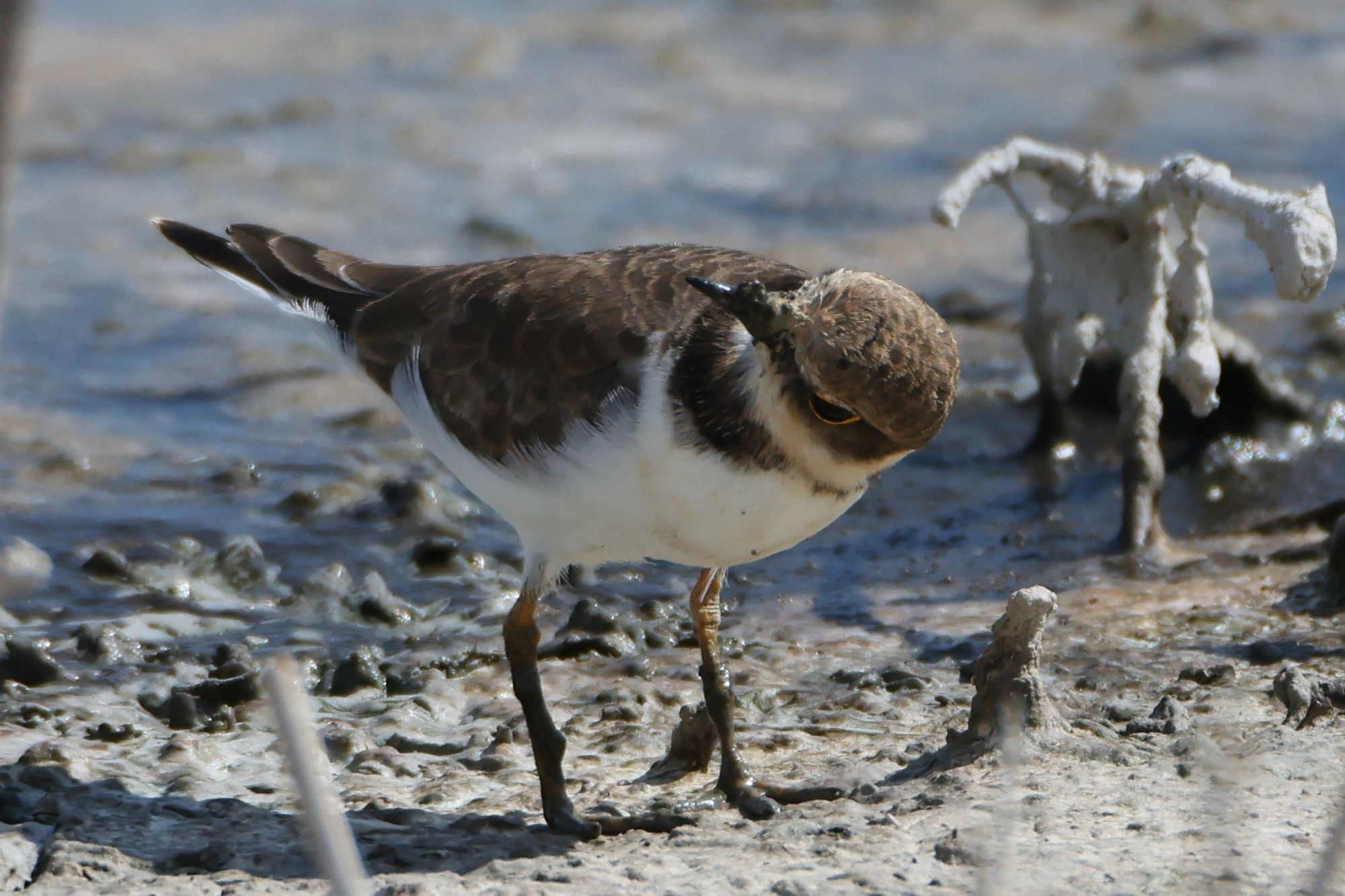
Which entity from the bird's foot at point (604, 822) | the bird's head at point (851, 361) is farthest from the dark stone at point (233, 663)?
the bird's head at point (851, 361)

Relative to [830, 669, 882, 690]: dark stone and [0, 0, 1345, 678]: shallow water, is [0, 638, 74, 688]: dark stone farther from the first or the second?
Result: [830, 669, 882, 690]: dark stone

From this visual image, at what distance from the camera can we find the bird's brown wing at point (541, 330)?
184 inches

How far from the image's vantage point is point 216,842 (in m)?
4.41

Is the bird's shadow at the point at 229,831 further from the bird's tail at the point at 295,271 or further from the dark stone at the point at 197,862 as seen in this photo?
the bird's tail at the point at 295,271

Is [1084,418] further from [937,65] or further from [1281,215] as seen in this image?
[937,65]

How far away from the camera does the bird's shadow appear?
432cm

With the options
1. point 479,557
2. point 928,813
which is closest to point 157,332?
point 479,557

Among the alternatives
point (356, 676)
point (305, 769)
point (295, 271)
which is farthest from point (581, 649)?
point (305, 769)

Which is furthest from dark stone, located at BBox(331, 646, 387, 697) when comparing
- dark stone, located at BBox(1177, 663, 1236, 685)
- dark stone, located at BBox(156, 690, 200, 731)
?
dark stone, located at BBox(1177, 663, 1236, 685)

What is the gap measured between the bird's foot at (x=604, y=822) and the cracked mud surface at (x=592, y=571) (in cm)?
6

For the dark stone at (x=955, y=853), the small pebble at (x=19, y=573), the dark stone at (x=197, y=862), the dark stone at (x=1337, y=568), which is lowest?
the dark stone at (x=197, y=862)

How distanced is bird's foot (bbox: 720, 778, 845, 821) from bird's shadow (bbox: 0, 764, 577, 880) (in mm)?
568

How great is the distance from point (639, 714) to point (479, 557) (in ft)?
4.99

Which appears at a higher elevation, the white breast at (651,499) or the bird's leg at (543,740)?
the white breast at (651,499)
